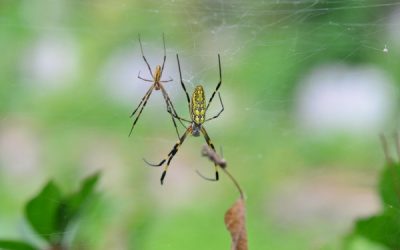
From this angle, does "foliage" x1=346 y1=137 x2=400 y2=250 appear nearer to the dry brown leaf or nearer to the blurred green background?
the dry brown leaf

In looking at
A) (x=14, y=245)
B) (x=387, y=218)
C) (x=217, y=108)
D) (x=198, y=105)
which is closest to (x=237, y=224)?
(x=387, y=218)

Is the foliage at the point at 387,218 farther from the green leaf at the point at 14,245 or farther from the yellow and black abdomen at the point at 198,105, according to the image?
the yellow and black abdomen at the point at 198,105

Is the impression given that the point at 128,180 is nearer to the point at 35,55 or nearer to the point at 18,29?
the point at 35,55

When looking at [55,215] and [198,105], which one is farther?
[198,105]

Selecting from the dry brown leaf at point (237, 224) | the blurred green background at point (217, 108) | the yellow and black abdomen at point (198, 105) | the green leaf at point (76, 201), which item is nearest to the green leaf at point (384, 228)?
the dry brown leaf at point (237, 224)

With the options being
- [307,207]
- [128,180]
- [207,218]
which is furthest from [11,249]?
[307,207]

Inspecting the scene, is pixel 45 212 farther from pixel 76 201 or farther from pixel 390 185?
pixel 390 185

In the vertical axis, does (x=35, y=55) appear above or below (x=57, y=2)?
below
